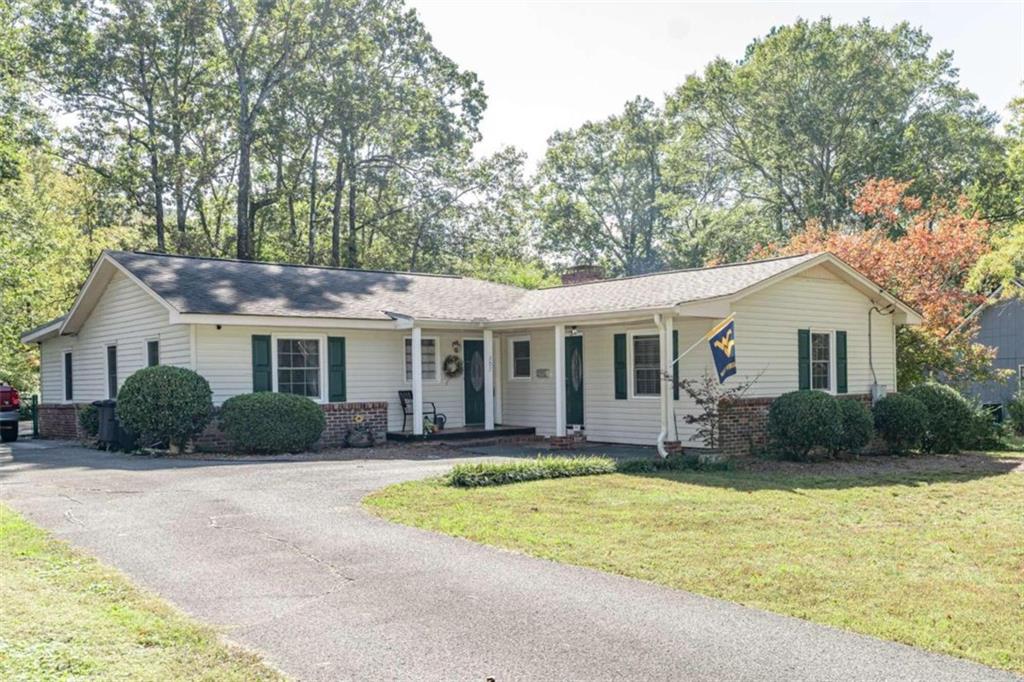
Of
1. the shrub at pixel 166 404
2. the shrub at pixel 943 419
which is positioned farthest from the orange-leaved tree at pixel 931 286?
the shrub at pixel 166 404

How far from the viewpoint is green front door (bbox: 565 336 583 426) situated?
18.5 m

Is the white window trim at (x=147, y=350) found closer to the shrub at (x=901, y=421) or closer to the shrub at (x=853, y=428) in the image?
the shrub at (x=853, y=428)

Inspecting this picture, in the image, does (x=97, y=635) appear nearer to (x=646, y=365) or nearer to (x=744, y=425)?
(x=744, y=425)

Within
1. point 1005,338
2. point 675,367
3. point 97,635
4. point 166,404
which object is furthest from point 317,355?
point 1005,338

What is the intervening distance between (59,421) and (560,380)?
13.9m

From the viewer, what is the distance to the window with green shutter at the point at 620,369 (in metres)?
17.5

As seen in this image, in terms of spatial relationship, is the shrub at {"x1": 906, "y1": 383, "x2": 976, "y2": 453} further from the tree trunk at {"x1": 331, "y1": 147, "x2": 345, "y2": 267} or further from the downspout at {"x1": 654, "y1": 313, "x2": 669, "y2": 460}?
the tree trunk at {"x1": 331, "y1": 147, "x2": 345, "y2": 267}

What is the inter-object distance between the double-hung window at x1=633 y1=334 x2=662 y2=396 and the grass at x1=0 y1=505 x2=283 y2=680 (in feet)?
39.0

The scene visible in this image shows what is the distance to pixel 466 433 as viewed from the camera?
728 inches

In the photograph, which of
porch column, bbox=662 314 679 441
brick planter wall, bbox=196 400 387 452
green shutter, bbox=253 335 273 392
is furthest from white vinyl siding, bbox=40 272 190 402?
porch column, bbox=662 314 679 441

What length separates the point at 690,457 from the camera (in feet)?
46.4

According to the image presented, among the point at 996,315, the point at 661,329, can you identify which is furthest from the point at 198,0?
the point at 996,315

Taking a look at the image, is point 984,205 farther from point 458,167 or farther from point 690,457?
point 690,457

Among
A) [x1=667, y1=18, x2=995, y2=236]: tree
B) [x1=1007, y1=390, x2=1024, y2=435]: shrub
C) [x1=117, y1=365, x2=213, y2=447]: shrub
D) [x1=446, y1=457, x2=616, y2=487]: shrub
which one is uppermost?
[x1=667, y1=18, x2=995, y2=236]: tree
